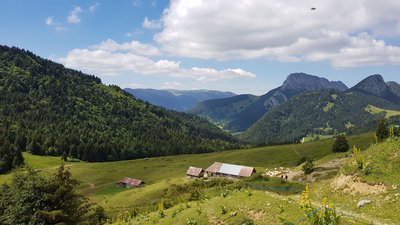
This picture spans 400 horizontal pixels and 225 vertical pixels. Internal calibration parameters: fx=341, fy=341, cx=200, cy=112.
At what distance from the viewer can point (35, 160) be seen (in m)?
192

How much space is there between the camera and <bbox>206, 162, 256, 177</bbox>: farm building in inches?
5522

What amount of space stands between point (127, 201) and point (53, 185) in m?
62.5

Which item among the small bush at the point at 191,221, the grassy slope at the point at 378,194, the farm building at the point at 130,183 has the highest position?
the grassy slope at the point at 378,194

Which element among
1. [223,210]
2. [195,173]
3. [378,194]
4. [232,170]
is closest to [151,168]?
[195,173]

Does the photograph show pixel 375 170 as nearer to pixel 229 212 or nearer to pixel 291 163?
pixel 229 212

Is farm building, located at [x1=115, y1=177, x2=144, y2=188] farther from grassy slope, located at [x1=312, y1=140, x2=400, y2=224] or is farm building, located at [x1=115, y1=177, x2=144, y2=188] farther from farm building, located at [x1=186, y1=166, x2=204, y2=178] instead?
grassy slope, located at [x1=312, y1=140, x2=400, y2=224]

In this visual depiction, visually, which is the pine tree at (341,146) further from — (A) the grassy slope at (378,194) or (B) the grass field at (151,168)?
(A) the grassy slope at (378,194)

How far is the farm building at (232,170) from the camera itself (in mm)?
140250

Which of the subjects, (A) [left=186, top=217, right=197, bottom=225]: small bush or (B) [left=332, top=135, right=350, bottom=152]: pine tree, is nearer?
(A) [left=186, top=217, right=197, bottom=225]: small bush

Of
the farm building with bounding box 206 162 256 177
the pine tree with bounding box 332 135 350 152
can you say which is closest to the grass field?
the farm building with bounding box 206 162 256 177

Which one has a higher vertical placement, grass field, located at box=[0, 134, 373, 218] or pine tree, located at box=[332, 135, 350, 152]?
pine tree, located at box=[332, 135, 350, 152]

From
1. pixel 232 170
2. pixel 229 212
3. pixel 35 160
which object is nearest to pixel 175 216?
pixel 229 212

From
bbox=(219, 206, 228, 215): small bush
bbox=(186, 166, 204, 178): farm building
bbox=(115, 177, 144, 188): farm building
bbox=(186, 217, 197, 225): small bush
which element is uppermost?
bbox=(219, 206, 228, 215): small bush

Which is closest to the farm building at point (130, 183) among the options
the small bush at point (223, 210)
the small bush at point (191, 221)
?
the small bush at point (191, 221)
